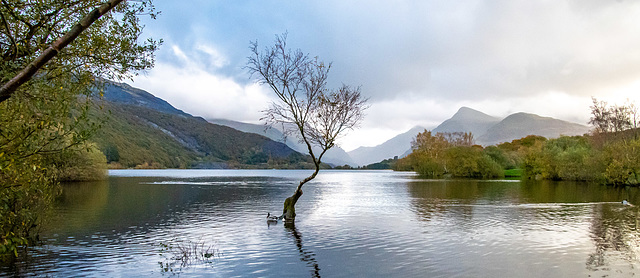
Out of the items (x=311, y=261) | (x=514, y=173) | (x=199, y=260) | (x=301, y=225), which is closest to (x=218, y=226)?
(x=301, y=225)

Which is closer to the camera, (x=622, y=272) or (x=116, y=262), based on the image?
(x=622, y=272)

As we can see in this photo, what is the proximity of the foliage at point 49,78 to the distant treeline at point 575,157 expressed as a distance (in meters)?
80.0

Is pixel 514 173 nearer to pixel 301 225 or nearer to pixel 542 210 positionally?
pixel 542 210

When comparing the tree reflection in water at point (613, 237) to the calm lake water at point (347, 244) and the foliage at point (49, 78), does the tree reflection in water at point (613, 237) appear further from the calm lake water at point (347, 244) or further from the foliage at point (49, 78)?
the foliage at point (49, 78)

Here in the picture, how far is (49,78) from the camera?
12.3 meters

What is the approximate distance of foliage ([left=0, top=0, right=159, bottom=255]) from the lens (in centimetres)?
1031

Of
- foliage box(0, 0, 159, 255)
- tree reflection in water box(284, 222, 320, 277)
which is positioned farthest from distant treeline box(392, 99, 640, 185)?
foliage box(0, 0, 159, 255)

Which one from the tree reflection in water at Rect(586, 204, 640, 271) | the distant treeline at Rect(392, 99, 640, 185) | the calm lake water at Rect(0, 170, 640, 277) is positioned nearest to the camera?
the calm lake water at Rect(0, 170, 640, 277)

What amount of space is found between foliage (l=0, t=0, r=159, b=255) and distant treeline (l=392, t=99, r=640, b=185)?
80.0 meters

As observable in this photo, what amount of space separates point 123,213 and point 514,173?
12601 cm

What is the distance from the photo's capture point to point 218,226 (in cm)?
2717

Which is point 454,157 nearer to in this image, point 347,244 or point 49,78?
point 347,244

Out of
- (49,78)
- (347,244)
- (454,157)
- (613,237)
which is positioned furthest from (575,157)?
(49,78)

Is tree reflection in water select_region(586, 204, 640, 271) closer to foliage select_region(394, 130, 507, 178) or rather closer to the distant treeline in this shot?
the distant treeline
